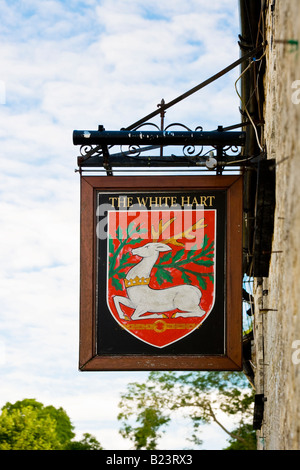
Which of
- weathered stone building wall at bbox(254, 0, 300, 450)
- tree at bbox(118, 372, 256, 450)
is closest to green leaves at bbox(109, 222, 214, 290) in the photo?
weathered stone building wall at bbox(254, 0, 300, 450)

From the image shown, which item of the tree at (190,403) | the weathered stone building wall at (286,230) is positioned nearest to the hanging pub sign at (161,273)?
the weathered stone building wall at (286,230)

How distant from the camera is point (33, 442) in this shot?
31031mm

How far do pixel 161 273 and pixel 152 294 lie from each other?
197 mm

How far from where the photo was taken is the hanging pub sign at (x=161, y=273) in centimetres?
622

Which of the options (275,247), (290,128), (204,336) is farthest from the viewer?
(204,336)

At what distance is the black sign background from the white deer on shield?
0.13 m

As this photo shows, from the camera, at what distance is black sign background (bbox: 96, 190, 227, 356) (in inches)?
244

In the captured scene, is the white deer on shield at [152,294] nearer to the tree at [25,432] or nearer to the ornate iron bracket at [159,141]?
the ornate iron bracket at [159,141]

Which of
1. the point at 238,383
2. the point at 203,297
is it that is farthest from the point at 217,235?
the point at 238,383

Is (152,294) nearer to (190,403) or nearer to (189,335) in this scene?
(189,335)

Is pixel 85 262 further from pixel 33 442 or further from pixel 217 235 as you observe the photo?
pixel 33 442

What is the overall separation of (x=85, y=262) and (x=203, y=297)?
108 centimetres

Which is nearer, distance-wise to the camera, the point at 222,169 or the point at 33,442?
the point at 222,169

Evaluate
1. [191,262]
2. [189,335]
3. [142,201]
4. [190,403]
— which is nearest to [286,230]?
[191,262]
